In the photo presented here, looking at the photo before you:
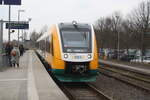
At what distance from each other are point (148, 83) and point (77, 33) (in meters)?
5.22

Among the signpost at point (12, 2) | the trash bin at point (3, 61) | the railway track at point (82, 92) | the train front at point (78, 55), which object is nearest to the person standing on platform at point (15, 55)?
the trash bin at point (3, 61)

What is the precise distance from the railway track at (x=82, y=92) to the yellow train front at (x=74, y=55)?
510 mm

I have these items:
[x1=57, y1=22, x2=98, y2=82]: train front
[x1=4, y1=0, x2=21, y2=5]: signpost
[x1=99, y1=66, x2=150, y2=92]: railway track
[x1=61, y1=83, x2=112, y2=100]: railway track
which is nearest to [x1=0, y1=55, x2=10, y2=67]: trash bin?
[x1=4, y1=0, x2=21, y2=5]: signpost

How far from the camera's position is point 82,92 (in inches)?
543

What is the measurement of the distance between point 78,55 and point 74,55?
0.18 metres

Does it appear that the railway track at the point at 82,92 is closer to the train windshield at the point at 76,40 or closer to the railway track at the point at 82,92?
the railway track at the point at 82,92

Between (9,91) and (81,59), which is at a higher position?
(81,59)

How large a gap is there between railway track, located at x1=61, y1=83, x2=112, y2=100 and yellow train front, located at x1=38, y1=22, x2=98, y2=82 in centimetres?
51

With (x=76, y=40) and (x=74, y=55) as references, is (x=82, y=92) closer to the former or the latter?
(x=74, y=55)

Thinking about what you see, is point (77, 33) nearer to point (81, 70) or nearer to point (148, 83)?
point (81, 70)

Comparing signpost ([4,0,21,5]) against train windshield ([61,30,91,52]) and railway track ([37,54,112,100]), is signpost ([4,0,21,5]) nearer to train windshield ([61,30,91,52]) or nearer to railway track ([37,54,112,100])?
train windshield ([61,30,91,52])

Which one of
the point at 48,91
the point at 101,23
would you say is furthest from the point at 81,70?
the point at 101,23

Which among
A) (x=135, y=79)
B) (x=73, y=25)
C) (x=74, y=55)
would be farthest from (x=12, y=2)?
(x=135, y=79)

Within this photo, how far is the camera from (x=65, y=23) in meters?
16.1
